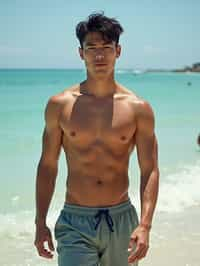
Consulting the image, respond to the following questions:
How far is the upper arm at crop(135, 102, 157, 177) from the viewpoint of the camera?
2.82 meters

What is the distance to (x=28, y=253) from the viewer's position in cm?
516

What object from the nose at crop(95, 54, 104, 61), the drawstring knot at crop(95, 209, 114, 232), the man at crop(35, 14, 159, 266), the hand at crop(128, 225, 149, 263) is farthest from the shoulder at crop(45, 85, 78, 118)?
the hand at crop(128, 225, 149, 263)

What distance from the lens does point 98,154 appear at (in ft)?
9.36

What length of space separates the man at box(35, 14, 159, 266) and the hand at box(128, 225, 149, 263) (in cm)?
15

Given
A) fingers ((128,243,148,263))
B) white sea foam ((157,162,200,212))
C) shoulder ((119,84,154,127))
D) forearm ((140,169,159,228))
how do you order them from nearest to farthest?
fingers ((128,243,148,263)) < forearm ((140,169,159,228)) < shoulder ((119,84,154,127)) < white sea foam ((157,162,200,212))

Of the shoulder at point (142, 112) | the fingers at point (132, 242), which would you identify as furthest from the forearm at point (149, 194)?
the shoulder at point (142, 112)

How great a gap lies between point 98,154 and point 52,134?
26 cm

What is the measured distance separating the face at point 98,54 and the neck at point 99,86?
1.8 inches

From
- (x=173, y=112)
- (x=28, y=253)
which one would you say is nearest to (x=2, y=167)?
(x=28, y=253)

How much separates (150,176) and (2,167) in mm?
7307

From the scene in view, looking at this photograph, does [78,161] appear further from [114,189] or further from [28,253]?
[28,253]

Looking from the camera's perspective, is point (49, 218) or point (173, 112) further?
point (173, 112)

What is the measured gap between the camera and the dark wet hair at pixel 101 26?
279 cm

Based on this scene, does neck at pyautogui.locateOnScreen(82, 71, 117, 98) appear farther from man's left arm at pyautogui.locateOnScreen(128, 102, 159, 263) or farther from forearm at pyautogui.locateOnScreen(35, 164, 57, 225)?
forearm at pyautogui.locateOnScreen(35, 164, 57, 225)
